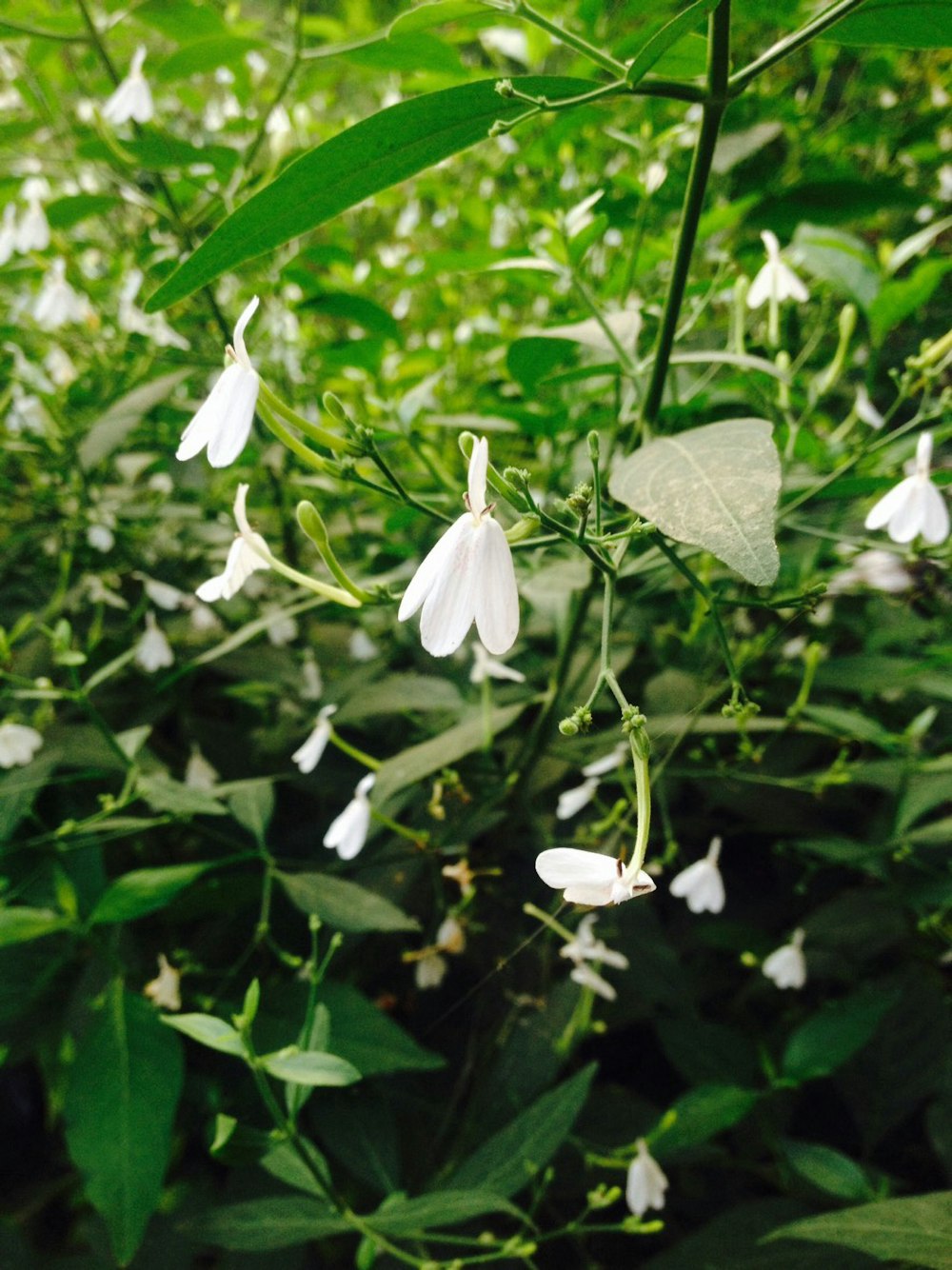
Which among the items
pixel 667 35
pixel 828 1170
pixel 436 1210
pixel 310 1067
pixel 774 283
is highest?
pixel 667 35

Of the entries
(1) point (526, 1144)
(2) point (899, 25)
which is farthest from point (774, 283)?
(1) point (526, 1144)

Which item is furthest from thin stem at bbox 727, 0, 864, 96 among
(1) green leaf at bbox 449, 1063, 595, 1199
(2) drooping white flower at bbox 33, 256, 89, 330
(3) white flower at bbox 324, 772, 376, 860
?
(2) drooping white flower at bbox 33, 256, 89, 330

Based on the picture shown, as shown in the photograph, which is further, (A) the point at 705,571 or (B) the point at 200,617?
(B) the point at 200,617

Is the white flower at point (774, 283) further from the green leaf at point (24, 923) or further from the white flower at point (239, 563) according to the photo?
the green leaf at point (24, 923)

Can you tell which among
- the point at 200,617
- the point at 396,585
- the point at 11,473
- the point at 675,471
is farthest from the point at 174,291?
the point at 11,473

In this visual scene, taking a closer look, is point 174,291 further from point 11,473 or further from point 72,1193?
point 72,1193

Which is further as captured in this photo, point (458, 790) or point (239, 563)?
point (458, 790)

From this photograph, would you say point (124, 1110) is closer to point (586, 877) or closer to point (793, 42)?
point (586, 877)

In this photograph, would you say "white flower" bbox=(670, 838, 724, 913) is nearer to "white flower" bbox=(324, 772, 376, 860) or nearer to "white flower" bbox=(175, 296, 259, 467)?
"white flower" bbox=(324, 772, 376, 860)
